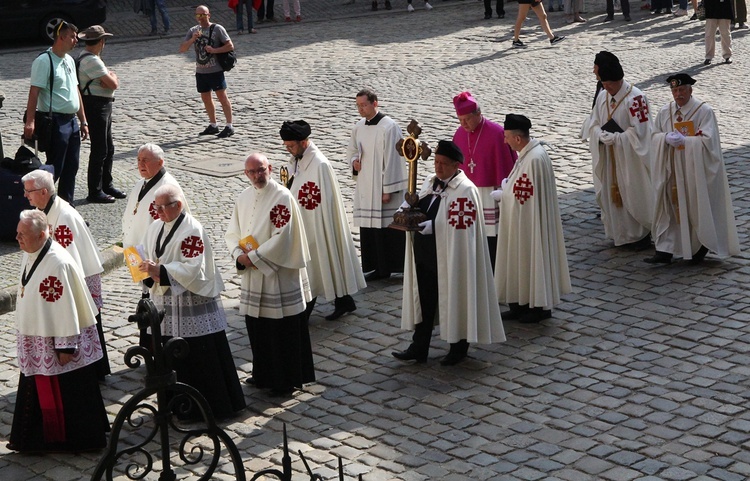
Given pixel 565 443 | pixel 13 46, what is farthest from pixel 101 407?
pixel 13 46

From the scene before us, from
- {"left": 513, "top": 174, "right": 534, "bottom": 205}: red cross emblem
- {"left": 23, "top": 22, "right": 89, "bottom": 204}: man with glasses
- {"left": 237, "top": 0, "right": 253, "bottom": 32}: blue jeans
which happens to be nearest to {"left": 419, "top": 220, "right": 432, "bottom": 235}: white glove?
{"left": 513, "top": 174, "right": 534, "bottom": 205}: red cross emblem

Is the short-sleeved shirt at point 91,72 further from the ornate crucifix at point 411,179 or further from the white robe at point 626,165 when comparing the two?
the ornate crucifix at point 411,179

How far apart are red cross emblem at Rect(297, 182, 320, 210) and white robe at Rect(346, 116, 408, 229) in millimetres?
1265

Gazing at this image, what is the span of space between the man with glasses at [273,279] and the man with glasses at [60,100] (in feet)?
15.2

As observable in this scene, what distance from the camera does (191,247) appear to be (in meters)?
8.17

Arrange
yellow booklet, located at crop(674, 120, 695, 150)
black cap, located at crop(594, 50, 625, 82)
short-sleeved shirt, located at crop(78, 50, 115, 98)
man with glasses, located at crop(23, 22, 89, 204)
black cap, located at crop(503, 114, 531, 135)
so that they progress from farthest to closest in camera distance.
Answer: short-sleeved shirt, located at crop(78, 50, 115, 98) < man with glasses, located at crop(23, 22, 89, 204) < black cap, located at crop(594, 50, 625, 82) < yellow booklet, located at crop(674, 120, 695, 150) < black cap, located at crop(503, 114, 531, 135)

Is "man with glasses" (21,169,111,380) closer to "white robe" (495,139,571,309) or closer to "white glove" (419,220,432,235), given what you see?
"white glove" (419,220,432,235)

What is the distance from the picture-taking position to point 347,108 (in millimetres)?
17594

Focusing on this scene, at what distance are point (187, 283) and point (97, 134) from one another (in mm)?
5898

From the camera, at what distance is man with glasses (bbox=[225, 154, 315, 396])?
28.5 feet

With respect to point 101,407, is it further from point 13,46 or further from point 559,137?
point 13,46

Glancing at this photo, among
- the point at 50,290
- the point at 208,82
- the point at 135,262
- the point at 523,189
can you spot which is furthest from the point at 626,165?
the point at 208,82

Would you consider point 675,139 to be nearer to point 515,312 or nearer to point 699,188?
point 699,188

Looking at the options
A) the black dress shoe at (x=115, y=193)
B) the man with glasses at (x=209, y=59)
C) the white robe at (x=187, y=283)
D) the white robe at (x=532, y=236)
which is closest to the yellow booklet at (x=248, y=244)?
the white robe at (x=187, y=283)
